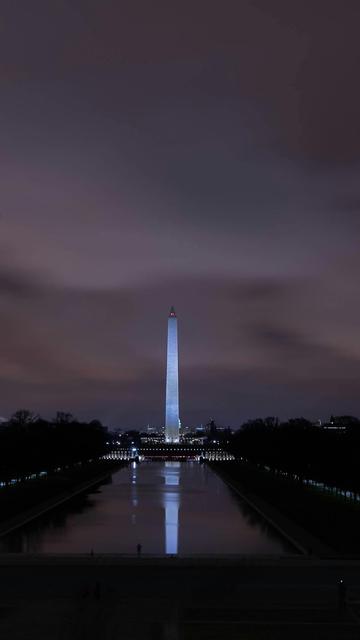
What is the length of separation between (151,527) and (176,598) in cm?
2026

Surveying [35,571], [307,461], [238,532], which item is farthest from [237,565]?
[307,461]

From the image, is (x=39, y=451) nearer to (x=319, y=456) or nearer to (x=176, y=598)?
(x=319, y=456)

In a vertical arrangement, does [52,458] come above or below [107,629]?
above

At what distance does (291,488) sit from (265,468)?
3996cm

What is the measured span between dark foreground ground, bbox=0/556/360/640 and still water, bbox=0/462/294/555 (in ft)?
19.7

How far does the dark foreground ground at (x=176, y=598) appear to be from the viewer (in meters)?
17.7

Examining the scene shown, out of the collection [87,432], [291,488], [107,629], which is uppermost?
[87,432]

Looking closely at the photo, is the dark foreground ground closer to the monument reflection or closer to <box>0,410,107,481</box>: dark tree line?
the monument reflection

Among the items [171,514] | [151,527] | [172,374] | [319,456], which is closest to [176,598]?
[151,527]

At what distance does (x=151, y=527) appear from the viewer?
40812mm

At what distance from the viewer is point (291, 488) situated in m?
60.8

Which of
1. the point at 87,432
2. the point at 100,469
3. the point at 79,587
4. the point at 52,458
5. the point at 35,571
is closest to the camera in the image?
the point at 79,587

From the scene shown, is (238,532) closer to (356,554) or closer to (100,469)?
(356,554)

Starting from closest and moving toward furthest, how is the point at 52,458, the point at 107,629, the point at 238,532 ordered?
the point at 107,629
the point at 238,532
the point at 52,458
